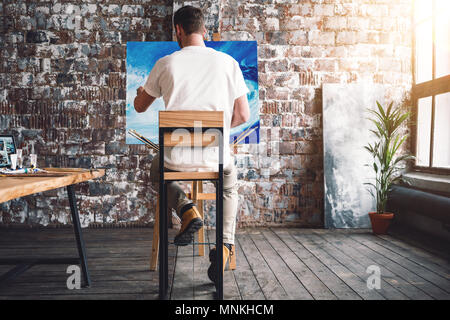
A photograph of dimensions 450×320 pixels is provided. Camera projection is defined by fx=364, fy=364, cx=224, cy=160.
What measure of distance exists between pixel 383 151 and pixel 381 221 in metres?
0.72

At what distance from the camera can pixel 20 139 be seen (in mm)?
4020

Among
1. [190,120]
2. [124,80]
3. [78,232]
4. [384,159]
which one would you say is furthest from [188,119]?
[384,159]

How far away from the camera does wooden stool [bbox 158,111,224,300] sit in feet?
5.98

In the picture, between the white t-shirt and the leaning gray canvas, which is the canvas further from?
the white t-shirt

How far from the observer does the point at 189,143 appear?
6.21ft

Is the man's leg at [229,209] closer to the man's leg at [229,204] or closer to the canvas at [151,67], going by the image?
the man's leg at [229,204]

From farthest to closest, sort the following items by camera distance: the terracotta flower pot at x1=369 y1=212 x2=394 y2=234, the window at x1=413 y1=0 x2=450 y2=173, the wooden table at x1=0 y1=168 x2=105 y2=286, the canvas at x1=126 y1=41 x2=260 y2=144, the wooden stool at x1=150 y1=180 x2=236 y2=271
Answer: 1. the canvas at x1=126 y1=41 x2=260 y2=144
2. the terracotta flower pot at x1=369 y1=212 x2=394 y2=234
3. the window at x1=413 y1=0 x2=450 y2=173
4. the wooden stool at x1=150 y1=180 x2=236 y2=271
5. the wooden table at x1=0 y1=168 x2=105 y2=286

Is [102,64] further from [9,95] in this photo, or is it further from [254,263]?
[254,263]

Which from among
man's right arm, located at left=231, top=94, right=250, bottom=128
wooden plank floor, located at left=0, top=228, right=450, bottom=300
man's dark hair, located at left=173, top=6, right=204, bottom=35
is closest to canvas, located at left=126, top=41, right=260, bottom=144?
wooden plank floor, located at left=0, top=228, right=450, bottom=300

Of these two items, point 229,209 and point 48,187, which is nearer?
point 48,187

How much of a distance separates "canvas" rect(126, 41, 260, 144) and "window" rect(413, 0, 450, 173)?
5.91ft

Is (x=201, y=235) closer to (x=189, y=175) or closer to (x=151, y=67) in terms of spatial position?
(x=189, y=175)

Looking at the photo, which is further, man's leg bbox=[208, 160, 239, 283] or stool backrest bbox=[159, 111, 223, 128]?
man's leg bbox=[208, 160, 239, 283]
